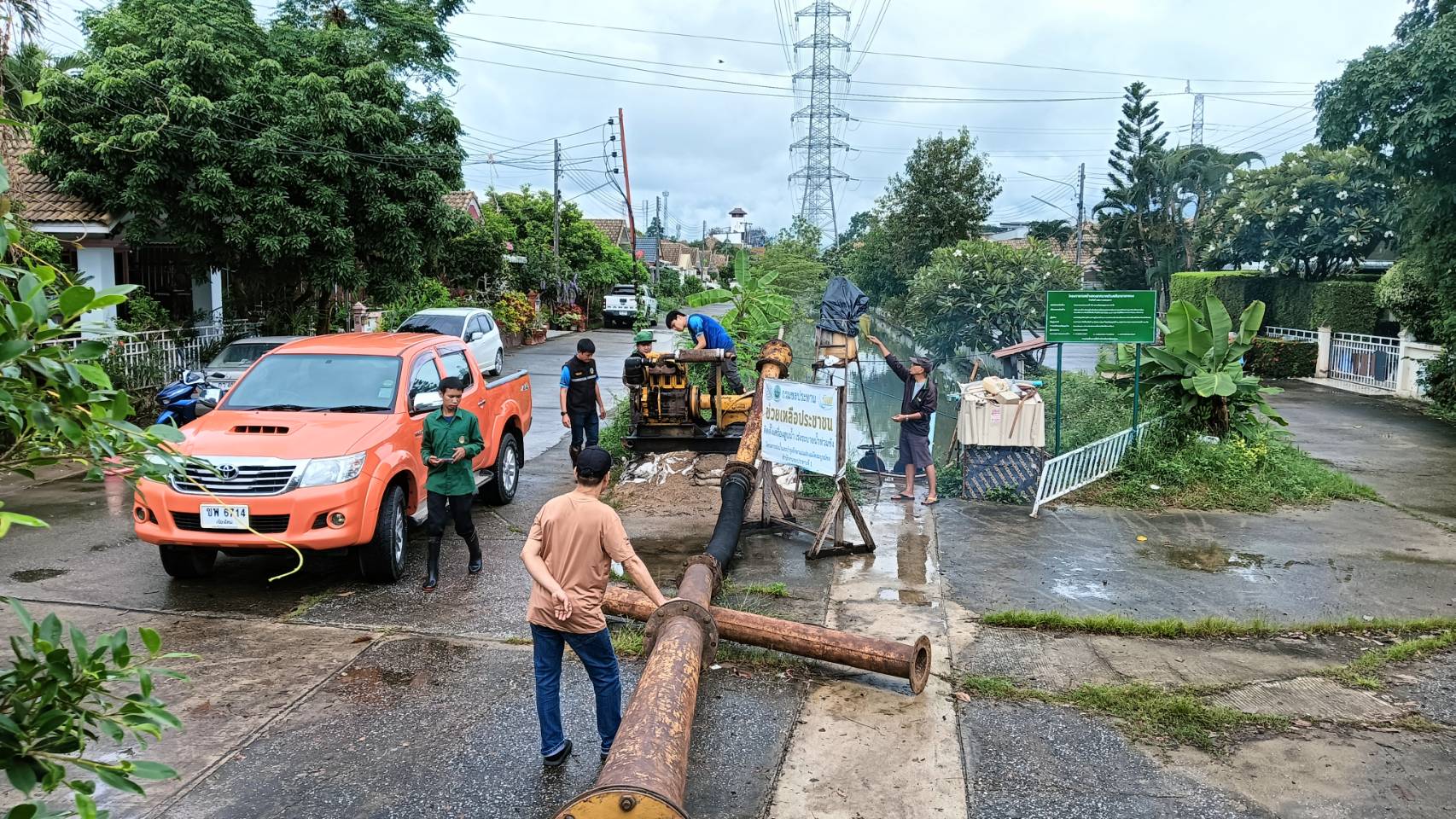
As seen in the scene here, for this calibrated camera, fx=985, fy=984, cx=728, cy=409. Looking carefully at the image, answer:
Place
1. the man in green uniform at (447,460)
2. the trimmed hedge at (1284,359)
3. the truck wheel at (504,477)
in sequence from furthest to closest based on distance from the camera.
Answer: the trimmed hedge at (1284,359)
the truck wheel at (504,477)
the man in green uniform at (447,460)

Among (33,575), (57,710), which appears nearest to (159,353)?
(33,575)

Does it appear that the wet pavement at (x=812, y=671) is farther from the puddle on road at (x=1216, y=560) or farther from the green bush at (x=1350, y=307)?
the green bush at (x=1350, y=307)

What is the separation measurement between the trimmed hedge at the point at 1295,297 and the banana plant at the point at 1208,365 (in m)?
12.9

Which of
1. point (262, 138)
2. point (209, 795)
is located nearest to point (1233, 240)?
point (262, 138)

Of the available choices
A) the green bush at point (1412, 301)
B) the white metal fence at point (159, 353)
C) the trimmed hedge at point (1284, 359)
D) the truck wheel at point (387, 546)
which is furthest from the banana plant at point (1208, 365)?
the trimmed hedge at point (1284, 359)

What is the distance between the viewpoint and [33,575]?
7219 mm

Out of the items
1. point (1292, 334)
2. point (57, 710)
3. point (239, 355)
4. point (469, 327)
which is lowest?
point (57, 710)

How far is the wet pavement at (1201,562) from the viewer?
22.9ft

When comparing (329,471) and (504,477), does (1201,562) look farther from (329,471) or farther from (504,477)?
(329,471)

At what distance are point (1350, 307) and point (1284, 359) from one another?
2.09 m

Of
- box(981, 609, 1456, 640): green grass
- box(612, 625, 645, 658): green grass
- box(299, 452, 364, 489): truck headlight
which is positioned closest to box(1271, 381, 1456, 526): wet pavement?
box(981, 609, 1456, 640): green grass

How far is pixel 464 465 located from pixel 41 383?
16.4 ft

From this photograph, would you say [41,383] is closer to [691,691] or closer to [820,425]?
[691,691]

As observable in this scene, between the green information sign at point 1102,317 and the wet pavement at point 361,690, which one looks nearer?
the wet pavement at point 361,690
